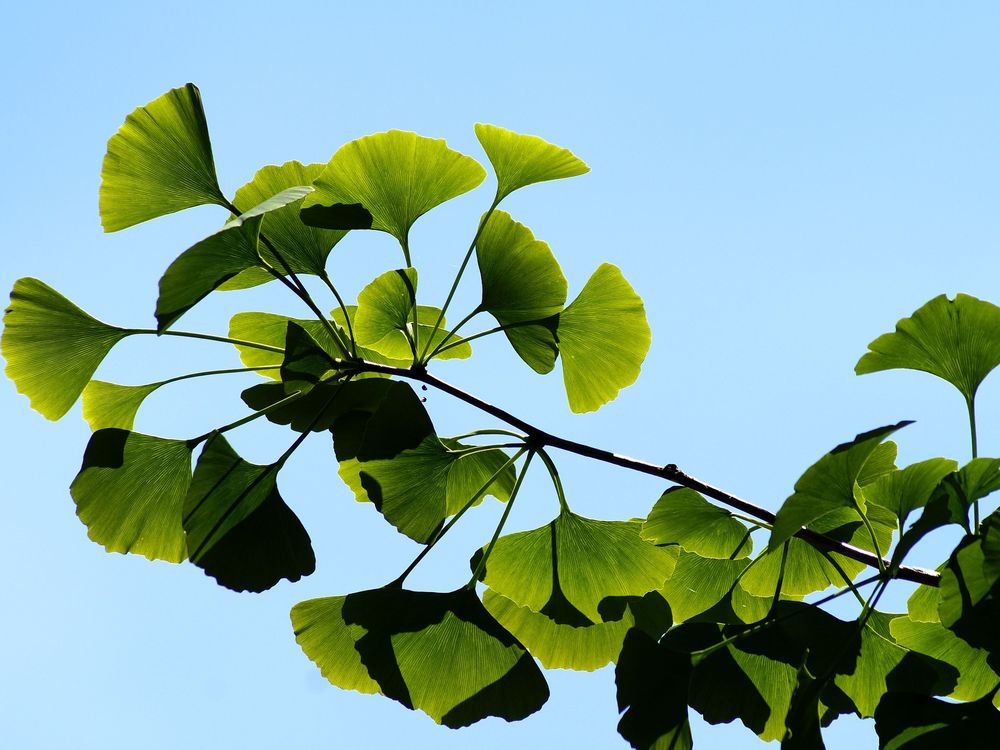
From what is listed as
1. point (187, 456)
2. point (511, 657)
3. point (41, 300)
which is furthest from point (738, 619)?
point (41, 300)

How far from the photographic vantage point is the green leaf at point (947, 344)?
3.78ft

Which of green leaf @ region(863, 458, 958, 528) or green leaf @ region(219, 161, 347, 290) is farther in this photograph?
green leaf @ region(219, 161, 347, 290)

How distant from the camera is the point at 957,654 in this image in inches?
48.3

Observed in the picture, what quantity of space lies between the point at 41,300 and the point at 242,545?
0.48 meters

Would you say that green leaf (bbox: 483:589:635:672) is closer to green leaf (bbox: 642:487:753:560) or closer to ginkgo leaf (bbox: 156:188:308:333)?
green leaf (bbox: 642:487:753:560)

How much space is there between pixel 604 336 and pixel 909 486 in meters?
0.50

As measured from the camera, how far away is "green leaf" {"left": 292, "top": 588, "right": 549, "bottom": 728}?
129cm

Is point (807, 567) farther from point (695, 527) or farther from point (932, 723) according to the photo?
point (932, 723)

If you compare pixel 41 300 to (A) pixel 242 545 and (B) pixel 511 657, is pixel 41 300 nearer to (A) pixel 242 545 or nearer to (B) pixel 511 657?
(A) pixel 242 545

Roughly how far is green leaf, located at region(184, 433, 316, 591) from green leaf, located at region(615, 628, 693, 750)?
49 cm

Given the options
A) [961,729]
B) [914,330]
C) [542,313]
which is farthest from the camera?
[542,313]

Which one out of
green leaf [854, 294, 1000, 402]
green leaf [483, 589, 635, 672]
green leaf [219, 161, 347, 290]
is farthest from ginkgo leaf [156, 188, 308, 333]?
green leaf [854, 294, 1000, 402]

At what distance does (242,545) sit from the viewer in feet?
4.22

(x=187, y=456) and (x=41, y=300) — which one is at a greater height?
(x=41, y=300)
